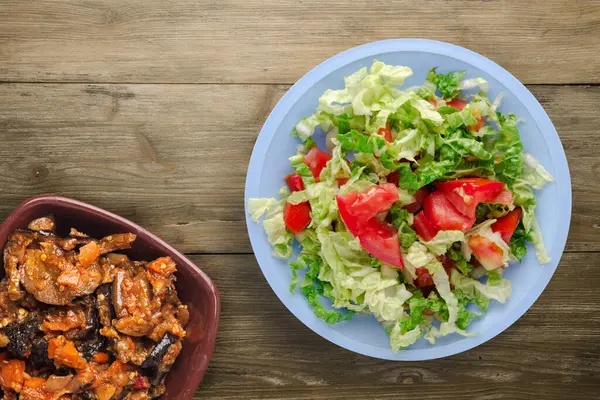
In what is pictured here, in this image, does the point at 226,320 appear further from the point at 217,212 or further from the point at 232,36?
the point at 232,36

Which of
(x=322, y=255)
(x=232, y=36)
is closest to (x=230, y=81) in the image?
(x=232, y=36)

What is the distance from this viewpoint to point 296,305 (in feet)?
A: 6.82

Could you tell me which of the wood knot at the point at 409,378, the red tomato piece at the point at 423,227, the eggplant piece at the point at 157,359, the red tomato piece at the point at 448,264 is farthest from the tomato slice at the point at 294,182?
the wood knot at the point at 409,378

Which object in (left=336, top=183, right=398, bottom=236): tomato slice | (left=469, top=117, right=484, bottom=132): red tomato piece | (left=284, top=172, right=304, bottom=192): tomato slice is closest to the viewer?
(left=336, top=183, right=398, bottom=236): tomato slice

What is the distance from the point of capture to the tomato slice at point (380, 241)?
1.85m

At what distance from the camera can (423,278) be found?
1997 millimetres

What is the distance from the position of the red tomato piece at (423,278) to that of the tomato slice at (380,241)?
0.43ft

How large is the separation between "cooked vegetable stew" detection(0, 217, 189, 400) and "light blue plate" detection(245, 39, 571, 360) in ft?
1.30

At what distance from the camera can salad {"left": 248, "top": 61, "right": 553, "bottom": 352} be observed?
73.0 inches

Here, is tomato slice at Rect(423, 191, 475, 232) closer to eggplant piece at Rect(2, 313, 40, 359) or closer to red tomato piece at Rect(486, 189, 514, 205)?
red tomato piece at Rect(486, 189, 514, 205)

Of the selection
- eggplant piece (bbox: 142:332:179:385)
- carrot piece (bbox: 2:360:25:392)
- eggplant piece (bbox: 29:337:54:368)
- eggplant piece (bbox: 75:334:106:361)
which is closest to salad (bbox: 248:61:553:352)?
eggplant piece (bbox: 142:332:179:385)

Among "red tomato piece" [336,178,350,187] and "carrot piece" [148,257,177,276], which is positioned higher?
"red tomato piece" [336,178,350,187]

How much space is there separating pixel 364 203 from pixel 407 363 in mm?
854

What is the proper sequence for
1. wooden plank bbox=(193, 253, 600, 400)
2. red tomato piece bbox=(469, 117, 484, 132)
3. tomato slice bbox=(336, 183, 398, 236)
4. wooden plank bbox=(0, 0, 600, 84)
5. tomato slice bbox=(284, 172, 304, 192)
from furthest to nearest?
wooden plank bbox=(193, 253, 600, 400)
wooden plank bbox=(0, 0, 600, 84)
tomato slice bbox=(284, 172, 304, 192)
red tomato piece bbox=(469, 117, 484, 132)
tomato slice bbox=(336, 183, 398, 236)
